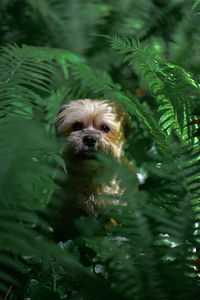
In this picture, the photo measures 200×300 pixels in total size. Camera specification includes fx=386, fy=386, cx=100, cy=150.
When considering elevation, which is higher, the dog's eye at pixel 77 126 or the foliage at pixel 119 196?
the dog's eye at pixel 77 126

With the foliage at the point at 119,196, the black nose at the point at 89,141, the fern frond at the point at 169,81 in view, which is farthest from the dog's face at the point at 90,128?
the fern frond at the point at 169,81

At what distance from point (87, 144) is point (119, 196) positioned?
1923mm

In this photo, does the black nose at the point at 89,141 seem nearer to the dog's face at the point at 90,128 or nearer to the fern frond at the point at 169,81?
the dog's face at the point at 90,128

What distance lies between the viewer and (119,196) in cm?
70

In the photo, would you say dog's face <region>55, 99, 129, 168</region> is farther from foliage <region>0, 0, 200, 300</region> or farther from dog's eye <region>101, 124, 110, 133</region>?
foliage <region>0, 0, 200, 300</region>

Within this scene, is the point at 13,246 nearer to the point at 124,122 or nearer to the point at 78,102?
the point at 124,122

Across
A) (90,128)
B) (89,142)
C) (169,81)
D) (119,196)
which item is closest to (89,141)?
(89,142)

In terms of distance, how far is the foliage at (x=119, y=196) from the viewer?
24.3 inches

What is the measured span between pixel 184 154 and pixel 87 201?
4.81 feet

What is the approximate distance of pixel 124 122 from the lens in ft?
8.56

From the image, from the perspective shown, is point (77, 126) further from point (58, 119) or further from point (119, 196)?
point (119, 196)

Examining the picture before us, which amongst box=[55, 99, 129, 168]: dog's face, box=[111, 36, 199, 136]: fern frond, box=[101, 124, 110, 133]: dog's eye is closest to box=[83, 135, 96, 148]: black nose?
box=[55, 99, 129, 168]: dog's face

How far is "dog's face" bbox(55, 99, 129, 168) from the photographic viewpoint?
2.62 metres

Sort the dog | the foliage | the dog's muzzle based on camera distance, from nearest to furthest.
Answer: the foliage → the dog → the dog's muzzle
